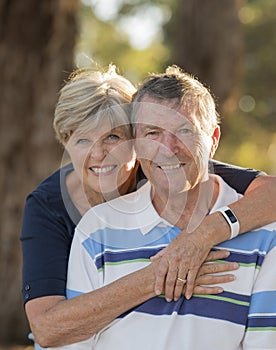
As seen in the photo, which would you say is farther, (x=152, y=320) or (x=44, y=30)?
(x=44, y=30)

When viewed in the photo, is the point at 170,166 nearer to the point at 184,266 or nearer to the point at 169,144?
the point at 169,144

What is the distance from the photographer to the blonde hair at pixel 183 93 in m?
2.96

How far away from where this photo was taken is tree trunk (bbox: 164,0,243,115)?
10.4 meters

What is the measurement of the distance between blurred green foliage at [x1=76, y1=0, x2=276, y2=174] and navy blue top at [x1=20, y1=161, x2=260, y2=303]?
7.30 m

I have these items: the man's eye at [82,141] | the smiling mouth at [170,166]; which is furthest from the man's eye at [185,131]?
the man's eye at [82,141]

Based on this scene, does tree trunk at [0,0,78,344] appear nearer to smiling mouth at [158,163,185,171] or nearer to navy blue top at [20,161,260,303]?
navy blue top at [20,161,260,303]

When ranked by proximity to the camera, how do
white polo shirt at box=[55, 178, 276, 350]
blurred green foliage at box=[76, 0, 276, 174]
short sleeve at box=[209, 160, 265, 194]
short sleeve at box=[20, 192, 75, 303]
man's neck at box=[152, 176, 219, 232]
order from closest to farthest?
1. white polo shirt at box=[55, 178, 276, 350]
2. man's neck at box=[152, 176, 219, 232]
3. short sleeve at box=[20, 192, 75, 303]
4. short sleeve at box=[209, 160, 265, 194]
5. blurred green foliage at box=[76, 0, 276, 174]

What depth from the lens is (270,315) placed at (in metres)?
2.92

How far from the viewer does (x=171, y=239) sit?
3035 mm

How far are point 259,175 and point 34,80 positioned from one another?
15.3 ft

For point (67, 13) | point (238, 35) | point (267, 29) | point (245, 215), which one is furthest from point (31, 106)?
point (267, 29)

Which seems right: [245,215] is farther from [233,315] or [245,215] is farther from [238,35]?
[238,35]

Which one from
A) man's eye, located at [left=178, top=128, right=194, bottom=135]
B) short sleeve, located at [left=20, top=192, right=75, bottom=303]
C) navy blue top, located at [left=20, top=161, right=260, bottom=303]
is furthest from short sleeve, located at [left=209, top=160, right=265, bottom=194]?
short sleeve, located at [left=20, top=192, right=75, bottom=303]

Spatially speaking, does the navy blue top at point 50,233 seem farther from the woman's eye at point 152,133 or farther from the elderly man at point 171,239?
the woman's eye at point 152,133
